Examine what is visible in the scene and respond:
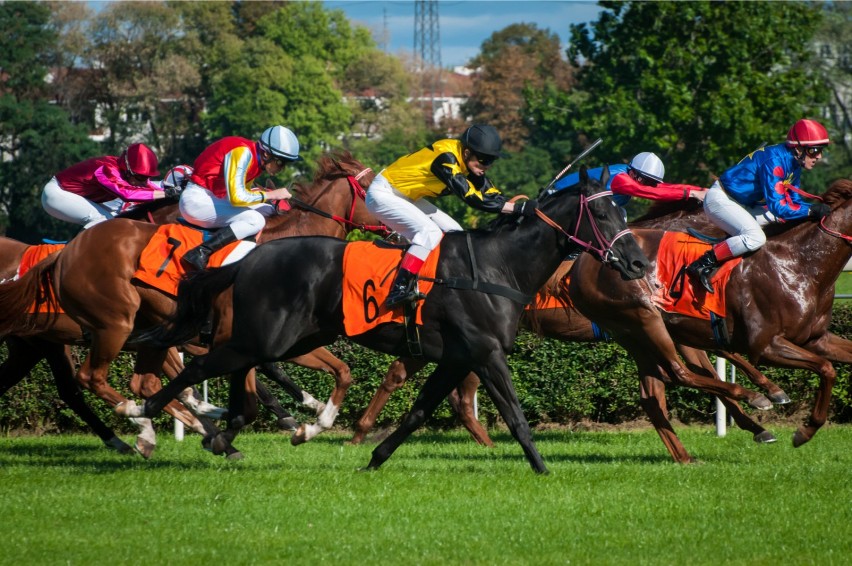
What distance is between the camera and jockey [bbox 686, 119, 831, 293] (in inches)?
341

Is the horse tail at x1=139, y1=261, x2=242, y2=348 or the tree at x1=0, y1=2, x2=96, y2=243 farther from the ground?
the horse tail at x1=139, y1=261, x2=242, y2=348

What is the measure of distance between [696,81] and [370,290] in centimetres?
3256

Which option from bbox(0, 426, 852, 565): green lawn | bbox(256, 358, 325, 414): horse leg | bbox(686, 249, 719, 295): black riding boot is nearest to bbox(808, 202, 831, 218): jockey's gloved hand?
bbox(686, 249, 719, 295): black riding boot

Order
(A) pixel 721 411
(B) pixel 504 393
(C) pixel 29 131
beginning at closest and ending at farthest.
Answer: (B) pixel 504 393, (A) pixel 721 411, (C) pixel 29 131

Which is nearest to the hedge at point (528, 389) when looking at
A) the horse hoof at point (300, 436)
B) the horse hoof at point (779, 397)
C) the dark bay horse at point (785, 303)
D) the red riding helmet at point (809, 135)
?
the dark bay horse at point (785, 303)

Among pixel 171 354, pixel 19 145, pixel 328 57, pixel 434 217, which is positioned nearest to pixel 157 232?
pixel 171 354

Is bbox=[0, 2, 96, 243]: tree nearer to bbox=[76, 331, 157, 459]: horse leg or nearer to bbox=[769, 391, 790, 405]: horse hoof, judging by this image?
bbox=[76, 331, 157, 459]: horse leg

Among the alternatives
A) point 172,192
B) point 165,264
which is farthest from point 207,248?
point 172,192

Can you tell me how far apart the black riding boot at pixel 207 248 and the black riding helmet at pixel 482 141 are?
6.30 ft

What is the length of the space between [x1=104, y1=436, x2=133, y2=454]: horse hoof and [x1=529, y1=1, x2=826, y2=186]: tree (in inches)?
1192

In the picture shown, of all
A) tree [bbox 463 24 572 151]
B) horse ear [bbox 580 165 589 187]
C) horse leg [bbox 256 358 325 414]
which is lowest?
tree [bbox 463 24 572 151]

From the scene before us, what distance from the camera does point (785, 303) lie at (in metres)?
8.59

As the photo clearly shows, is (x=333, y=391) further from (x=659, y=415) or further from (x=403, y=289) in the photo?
(x=659, y=415)

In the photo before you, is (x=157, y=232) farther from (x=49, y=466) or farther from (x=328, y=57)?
(x=328, y=57)
